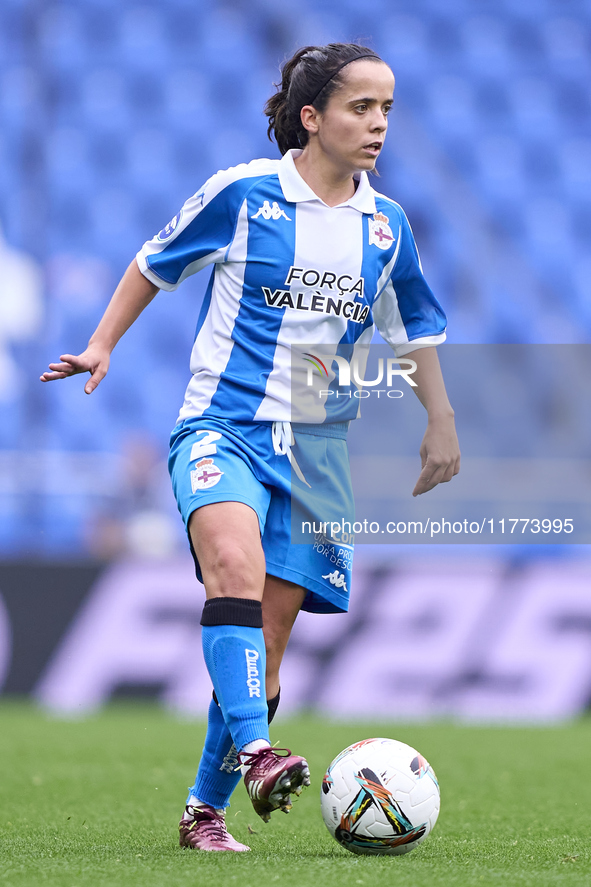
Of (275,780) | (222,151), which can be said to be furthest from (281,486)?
(222,151)

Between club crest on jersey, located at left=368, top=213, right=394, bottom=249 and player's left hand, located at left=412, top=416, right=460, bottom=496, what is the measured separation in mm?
499

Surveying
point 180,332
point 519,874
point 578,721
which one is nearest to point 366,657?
point 578,721

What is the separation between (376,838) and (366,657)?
470 cm

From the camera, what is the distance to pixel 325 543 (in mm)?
2994

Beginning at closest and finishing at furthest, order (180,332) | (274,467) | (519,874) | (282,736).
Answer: (519,874) → (274,467) → (282,736) → (180,332)

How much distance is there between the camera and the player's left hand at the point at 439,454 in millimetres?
3176

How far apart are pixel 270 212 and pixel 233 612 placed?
1035 mm

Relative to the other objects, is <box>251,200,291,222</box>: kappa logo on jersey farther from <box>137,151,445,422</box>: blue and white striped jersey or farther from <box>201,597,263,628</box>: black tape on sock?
<box>201,597,263,628</box>: black tape on sock

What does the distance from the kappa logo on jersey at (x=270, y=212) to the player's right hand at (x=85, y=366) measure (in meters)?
0.52

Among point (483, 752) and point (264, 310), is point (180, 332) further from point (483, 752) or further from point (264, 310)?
point (264, 310)

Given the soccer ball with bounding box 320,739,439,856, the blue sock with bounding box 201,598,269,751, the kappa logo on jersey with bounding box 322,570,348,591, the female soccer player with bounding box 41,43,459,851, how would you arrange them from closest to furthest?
1. the blue sock with bounding box 201,598,269,751
2. the soccer ball with bounding box 320,739,439,856
3. the female soccer player with bounding box 41,43,459,851
4. the kappa logo on jersey with bounding box 322,570,348,591

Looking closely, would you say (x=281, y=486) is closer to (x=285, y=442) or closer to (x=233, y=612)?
(x=285, y=442)

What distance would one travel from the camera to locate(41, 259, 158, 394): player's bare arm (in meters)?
2.80

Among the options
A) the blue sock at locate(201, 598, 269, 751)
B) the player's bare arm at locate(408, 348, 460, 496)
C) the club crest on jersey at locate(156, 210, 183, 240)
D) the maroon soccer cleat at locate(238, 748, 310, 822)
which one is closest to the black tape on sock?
the blue sock at locate(201, 598, 269, 751)
